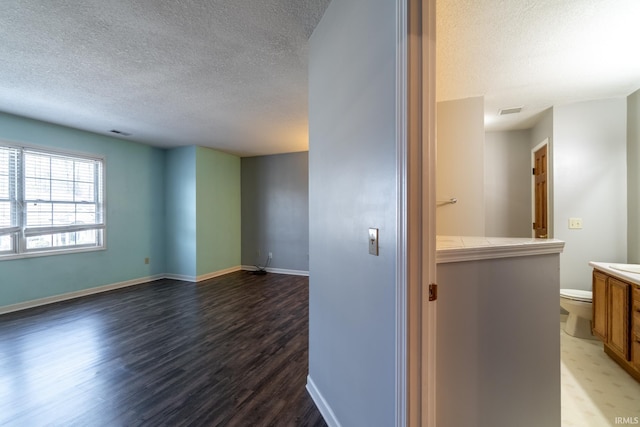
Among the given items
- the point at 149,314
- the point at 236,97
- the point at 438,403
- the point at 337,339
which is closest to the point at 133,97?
the point at 236,97

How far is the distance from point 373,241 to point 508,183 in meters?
3.96

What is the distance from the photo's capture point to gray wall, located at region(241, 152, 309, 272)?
556cm

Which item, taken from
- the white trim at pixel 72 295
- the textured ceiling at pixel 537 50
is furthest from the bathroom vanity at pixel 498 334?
the white trim at pixel 72 295

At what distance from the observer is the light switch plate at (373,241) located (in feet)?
3.79

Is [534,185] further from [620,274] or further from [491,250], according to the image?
[491,250]

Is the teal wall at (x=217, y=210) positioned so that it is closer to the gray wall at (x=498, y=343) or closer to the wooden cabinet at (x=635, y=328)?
the gray wall at (x=498, y=343)

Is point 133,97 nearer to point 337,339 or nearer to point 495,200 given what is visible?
point 337,339

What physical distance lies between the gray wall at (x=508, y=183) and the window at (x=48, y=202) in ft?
20.4

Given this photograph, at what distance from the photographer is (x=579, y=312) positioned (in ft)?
9.00

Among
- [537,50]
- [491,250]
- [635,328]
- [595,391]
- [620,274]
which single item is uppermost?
[537,50]

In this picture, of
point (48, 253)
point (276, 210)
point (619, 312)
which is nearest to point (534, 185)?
point (619, 312)

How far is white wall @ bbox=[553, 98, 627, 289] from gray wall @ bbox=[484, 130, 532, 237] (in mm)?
899

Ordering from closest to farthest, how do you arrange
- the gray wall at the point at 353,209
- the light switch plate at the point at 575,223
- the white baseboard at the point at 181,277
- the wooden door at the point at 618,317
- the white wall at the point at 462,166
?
the gray wall at the point at 353,209 < the wooden door at the point at 618,317 < the white wall at the point at 462,166 < the light switch plate at the point at 575,223 < the white baseboard at the point at 181,277

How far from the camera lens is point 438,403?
1149 mm
